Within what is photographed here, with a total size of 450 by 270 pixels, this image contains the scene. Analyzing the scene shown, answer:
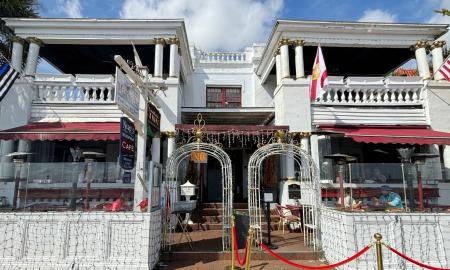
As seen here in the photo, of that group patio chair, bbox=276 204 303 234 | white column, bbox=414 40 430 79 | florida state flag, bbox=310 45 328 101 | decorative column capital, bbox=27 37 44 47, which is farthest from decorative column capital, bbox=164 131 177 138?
white column, bbox=414 40 430 79

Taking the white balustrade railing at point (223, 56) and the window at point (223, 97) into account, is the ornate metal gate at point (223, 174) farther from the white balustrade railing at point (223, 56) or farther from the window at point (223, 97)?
the white balustrade railing at point (223, 56)

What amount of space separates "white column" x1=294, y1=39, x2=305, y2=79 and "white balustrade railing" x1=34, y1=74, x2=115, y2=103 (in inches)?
272

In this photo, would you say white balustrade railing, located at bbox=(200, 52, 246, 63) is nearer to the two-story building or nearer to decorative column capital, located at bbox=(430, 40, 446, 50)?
the two-story building

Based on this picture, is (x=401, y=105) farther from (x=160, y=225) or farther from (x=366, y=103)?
(x=160, y=225)

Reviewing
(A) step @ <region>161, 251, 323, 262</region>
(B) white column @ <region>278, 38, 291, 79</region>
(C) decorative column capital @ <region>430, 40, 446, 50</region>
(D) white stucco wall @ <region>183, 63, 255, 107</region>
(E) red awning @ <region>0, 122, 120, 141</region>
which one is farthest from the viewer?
(D) white stucco wall @ <region>183, 63, 255, 107</region>

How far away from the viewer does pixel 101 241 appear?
590 centimetres

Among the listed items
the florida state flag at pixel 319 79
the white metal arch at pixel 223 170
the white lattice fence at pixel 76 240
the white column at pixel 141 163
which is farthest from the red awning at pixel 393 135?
the white lattice fence at pixel 76 240

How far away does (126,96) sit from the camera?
577 centimetres

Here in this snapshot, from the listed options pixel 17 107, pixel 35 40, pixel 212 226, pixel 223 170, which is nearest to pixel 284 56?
pixel 223 170

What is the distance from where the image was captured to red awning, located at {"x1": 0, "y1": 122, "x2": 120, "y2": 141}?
9.12 meters

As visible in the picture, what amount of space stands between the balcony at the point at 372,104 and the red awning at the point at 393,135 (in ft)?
1.49

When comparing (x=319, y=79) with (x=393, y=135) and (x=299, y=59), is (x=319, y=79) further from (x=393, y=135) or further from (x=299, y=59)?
(x=393, y=135)

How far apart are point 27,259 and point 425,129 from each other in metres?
12.6

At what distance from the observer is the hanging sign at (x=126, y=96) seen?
5375 millimetres
